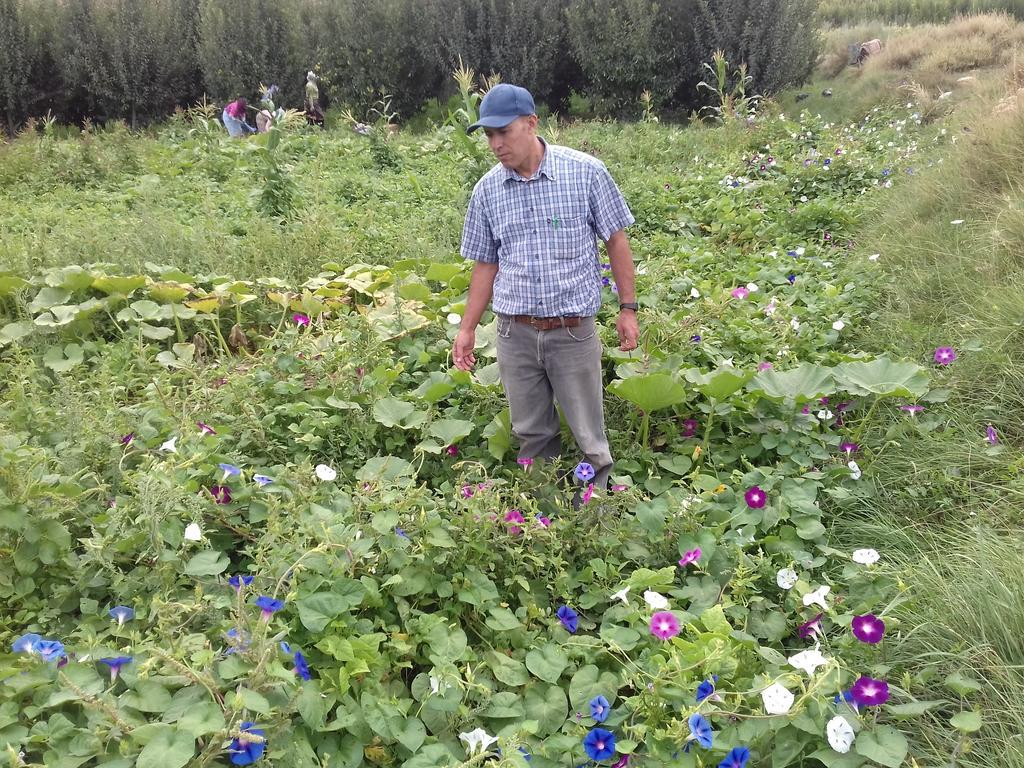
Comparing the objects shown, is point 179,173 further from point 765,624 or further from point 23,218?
point 765,624

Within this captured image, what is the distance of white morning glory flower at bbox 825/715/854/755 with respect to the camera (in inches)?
71.6

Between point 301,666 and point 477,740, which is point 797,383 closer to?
point 477,740

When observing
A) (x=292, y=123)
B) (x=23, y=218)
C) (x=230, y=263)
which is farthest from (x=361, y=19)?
(x=230, y=263)

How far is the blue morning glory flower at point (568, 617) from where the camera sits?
2.43 m

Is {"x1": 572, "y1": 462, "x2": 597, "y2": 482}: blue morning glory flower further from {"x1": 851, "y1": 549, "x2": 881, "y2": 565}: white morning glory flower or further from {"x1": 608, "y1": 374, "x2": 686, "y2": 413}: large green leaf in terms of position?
{"x1": 851, "y1": 549, "x2": 881, "y2": 565}: white morning glory flower

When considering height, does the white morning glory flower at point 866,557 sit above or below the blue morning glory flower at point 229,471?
below

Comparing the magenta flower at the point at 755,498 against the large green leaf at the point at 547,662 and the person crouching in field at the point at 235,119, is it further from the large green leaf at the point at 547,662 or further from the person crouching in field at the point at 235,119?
the person crouching in field at the point at 235,119

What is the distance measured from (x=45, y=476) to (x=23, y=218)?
190 inches

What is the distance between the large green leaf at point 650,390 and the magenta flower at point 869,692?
1426 mm

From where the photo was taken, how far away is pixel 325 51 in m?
13.6

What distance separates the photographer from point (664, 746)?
1.94 meters

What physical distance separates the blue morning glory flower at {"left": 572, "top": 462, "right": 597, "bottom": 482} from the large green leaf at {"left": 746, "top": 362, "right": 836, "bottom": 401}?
0.90 meters

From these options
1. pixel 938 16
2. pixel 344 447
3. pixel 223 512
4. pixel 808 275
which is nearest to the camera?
pixel 223 512

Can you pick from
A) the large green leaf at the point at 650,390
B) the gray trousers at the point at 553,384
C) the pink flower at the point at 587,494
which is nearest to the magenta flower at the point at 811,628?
the pink flower at the point at 587,494
